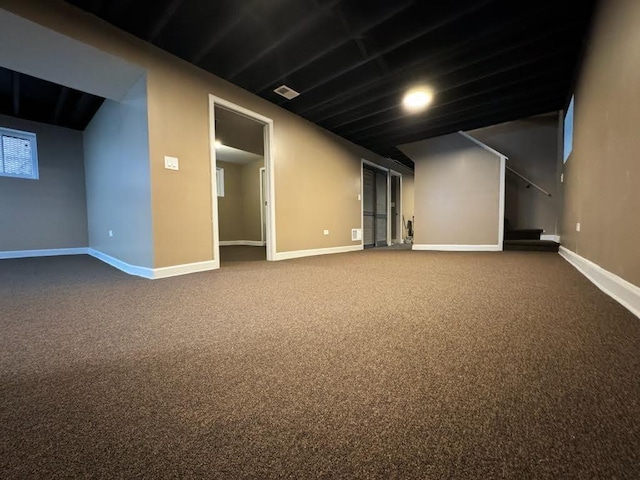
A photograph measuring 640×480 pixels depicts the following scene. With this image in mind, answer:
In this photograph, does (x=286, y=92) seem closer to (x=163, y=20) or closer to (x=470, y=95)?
(x=163, y=20)

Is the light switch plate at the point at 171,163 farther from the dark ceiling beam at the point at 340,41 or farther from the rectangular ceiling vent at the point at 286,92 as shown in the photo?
the rectangular ceiling vent at the point at 286,92

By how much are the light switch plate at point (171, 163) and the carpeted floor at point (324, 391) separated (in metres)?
1.66

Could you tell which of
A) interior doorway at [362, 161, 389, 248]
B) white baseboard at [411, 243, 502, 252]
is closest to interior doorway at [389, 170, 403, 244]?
interior doorway at [362, 161, 389, 248]

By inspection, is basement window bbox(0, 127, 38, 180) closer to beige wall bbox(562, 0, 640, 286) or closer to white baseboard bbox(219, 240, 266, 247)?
white baseboard bbox(219, 240, 266, 247)

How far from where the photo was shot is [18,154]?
4.63 metres

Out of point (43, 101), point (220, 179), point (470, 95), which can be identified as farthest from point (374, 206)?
point (43, 101)

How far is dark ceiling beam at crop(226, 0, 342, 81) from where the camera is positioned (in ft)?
7.04

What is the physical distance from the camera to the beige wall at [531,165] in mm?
5477

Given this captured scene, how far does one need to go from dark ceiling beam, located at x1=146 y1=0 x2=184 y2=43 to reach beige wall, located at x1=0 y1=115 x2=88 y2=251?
4.12m

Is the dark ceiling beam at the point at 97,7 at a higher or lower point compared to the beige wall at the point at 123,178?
higher

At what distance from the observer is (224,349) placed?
42.1 inches

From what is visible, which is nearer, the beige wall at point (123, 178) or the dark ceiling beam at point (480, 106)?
the beige wall at point (123, 178)

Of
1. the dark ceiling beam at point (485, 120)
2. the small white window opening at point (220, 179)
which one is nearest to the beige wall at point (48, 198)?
the small white window opening at point (220, 179)

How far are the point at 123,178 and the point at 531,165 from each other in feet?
24.9
